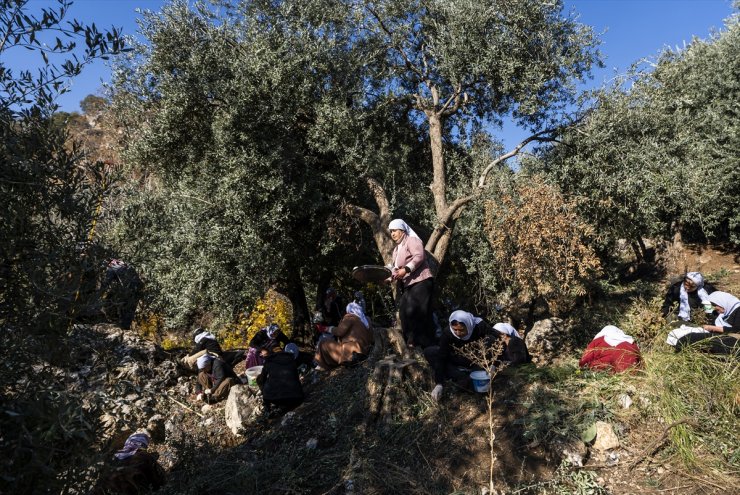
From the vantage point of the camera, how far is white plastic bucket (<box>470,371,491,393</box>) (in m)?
5.41

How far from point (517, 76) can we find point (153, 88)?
5945mm

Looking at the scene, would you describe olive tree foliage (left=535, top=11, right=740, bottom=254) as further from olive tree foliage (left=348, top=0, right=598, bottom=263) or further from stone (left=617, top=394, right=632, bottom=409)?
stone (left=617, top=394, right=632, bottom=409)

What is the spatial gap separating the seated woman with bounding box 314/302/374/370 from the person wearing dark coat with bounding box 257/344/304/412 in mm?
813

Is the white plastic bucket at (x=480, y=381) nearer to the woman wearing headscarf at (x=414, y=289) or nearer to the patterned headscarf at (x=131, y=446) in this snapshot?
the woman wearing headscarf at (x=414, y=289)

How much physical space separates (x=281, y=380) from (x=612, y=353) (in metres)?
4.02

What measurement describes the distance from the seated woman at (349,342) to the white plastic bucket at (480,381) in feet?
7.16

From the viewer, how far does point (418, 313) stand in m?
6.53

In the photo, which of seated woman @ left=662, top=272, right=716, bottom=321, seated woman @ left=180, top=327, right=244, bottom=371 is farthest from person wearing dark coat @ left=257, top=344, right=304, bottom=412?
seated woman @ left=662, top=272, right=716, bottom=321

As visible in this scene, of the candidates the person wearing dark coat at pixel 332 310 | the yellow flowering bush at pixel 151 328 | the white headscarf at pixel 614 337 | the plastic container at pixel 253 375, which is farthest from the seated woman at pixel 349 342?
the yellow flowering bush at pixel 151 328

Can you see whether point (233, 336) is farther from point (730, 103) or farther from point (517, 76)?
point (730, 103)

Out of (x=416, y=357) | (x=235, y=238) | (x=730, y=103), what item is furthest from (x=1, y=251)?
(x=730, y=103)

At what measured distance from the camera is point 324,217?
A: 925cm

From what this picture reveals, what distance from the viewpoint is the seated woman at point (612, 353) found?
5.44 meters

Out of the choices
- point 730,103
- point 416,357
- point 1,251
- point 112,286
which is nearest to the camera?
point 1,251
